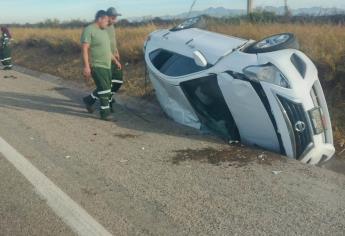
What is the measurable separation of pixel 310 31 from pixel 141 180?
21.7 ft

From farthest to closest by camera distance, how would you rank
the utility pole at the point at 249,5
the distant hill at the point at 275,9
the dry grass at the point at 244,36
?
the utility pole at the point at 249,5, the distant hill at the point at 275,9, the dry grass at the point at 244,36

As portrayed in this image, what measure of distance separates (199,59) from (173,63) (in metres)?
0.81

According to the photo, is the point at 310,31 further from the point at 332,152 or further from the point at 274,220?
the point at 274,220

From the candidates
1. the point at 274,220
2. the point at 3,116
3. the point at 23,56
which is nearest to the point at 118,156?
the point at 274,220

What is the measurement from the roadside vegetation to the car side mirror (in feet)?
6.86

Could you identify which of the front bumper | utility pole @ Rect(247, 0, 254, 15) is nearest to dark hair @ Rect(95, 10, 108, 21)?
the front bumper

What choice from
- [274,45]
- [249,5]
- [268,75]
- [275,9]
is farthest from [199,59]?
[275,9]

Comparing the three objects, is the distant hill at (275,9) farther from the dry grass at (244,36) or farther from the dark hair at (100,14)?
the dark hair at (100,14)

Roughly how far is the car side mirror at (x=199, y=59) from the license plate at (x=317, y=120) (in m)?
1.64

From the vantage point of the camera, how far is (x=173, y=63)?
295 inches

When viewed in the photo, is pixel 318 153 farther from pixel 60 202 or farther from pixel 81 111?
pixel 81 111

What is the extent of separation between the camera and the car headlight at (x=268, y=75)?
5816 mm

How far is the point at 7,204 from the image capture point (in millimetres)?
4562

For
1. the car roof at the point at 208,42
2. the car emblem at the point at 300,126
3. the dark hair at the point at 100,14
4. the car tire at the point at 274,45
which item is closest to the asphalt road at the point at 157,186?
the car emblem at the point at 300,126
